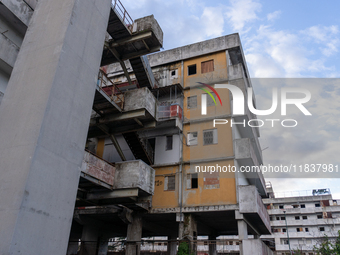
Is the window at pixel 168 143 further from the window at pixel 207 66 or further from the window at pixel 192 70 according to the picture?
the window at pixel 207 66

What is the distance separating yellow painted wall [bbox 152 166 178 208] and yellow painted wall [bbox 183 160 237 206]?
3.12ft

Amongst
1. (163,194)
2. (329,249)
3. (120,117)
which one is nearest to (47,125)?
(120,117)

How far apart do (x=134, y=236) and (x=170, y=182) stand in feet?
15.6

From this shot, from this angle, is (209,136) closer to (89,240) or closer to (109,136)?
(109,136)

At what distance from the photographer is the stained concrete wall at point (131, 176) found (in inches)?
709

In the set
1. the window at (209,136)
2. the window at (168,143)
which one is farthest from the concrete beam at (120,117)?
the window at (209,136)

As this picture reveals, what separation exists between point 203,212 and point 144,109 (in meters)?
8.49

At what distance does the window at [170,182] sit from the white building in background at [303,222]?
4229 centimetres

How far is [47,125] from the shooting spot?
1070 cm

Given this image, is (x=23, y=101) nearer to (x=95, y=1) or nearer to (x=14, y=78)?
(x=14, y=78)

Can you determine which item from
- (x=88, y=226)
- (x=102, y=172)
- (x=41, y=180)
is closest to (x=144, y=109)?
(x=102, y=172)

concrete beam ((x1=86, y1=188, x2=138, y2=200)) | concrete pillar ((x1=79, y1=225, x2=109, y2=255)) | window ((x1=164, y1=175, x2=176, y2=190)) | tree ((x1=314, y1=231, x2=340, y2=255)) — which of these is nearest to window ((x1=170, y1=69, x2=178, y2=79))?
window ((x1=164, y1=175, x2=176, y2=190))

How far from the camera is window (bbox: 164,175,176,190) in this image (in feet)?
73.0

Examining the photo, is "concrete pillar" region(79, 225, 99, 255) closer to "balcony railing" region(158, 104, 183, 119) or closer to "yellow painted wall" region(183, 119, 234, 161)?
"yellow painted wall" region(183, 119, 234, 161)
